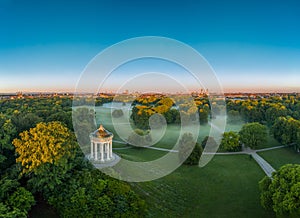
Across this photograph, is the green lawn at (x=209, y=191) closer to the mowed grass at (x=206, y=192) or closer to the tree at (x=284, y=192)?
the mowed grass at (x=206, y=192)

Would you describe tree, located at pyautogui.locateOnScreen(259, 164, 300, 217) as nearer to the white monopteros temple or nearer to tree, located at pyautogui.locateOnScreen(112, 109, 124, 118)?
the white monopteros temple

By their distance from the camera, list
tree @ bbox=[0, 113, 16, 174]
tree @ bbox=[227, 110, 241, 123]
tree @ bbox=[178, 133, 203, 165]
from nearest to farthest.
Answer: tree @ bbox=[0, 113, 16, 174] < tree @ bbox=[178, 133, 203, 165] < tree @ bbox=[227, 110, 241, 123]

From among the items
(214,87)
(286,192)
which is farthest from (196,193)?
(214,87)

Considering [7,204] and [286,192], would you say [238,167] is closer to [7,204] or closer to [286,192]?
[286,192]

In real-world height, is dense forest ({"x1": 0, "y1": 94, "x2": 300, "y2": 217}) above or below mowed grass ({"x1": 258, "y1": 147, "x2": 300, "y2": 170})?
above

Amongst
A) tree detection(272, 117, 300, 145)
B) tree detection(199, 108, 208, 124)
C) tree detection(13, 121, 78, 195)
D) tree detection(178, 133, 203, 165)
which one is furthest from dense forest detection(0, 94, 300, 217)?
tree detection(199, 108, 208, 124)

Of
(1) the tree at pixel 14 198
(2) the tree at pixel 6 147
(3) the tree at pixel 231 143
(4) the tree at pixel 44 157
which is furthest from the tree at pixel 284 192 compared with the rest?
(2) the tree at pixel 6 147

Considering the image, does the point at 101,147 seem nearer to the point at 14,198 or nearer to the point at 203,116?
the point at 14,198
